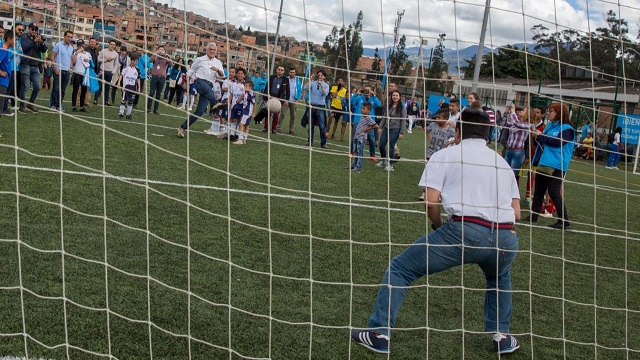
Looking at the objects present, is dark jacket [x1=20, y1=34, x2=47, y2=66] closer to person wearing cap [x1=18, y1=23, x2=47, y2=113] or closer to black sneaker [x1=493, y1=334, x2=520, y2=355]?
person wearing cap [x1=18, y1=23, x2=47, y2=113]

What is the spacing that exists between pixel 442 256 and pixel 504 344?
849 millimetres

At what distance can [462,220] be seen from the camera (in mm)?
4402

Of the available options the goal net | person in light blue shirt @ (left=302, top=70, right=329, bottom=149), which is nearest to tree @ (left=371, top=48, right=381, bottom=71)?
the goal net

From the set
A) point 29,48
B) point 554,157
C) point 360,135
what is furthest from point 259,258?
point 29,48

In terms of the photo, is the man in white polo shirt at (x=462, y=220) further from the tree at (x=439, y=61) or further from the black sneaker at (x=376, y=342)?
the tree at (x=439, y=61)

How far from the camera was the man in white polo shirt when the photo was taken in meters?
4.41

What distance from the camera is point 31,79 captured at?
14.2 m

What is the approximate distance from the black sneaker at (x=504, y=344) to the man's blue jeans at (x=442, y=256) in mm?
444

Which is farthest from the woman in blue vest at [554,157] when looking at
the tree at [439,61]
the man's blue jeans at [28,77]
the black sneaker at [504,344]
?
the man's blue jeans at [28,77]

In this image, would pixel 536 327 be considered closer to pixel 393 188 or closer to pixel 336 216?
pixel 336 216

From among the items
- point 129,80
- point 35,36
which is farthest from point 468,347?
point 129,80

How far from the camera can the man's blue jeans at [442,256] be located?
441 cm

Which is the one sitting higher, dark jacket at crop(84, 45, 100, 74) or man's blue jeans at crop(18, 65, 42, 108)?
dark jacket at crop(84, 45, 100, 74)

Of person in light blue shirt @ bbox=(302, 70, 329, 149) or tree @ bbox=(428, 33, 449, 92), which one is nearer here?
tree @ bbox=(428, 33, 449, 92)
